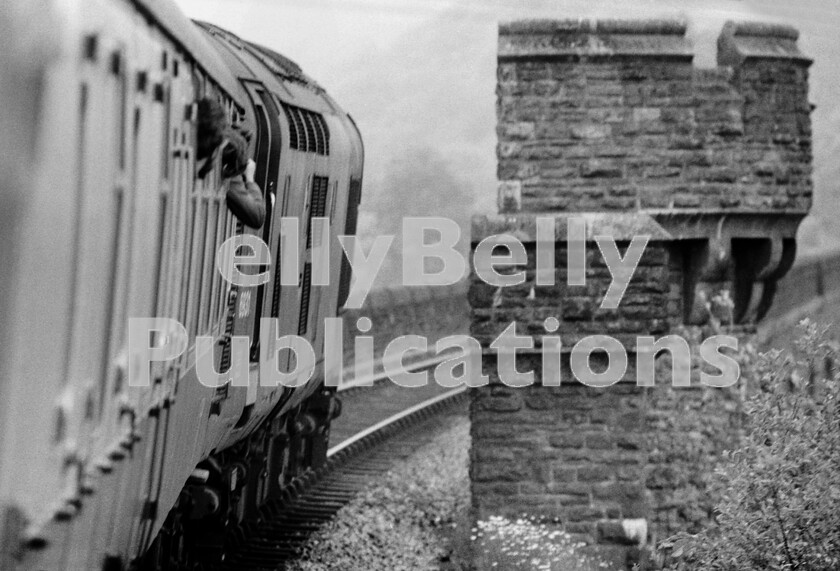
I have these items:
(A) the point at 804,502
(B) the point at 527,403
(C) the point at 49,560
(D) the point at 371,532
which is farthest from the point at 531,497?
(C) the point at 49,560

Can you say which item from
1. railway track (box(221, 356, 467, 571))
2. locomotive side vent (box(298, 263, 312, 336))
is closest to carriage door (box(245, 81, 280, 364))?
locomotive side vent (box(298, 263, 312, 336))

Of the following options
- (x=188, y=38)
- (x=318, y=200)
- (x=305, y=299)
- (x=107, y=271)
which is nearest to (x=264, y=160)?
(x=188, y=38)

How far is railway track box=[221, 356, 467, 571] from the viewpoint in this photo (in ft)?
28.6

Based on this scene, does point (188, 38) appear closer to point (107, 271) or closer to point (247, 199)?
point (247, 199)

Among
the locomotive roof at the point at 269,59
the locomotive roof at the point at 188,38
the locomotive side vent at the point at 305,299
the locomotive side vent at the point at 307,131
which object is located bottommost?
the locomotive side vent at the point at 305,299

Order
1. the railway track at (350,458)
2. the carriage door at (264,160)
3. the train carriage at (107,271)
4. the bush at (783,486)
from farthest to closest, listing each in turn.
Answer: the railway track at (350,458) → the carriage door at (264,160) → the bush at (783,486) → the train carriage at (107,271)

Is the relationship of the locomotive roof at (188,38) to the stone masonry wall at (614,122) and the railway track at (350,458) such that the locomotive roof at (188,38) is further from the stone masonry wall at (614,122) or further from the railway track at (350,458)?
the railway track at (350,458)

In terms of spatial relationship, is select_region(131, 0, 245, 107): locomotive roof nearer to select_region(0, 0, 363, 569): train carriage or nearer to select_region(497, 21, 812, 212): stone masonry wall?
select_region(0, 0, 363, 569): train carriage

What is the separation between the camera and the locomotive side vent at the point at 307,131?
7.07 meters

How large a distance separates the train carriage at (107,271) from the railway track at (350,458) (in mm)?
2400

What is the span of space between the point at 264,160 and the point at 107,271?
10.1 feet

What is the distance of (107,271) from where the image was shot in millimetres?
3039

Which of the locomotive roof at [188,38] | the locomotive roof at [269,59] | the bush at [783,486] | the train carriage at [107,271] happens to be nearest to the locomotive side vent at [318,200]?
the locomotive roof at [269,59]

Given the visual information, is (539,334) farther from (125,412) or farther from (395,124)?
(395,124)
